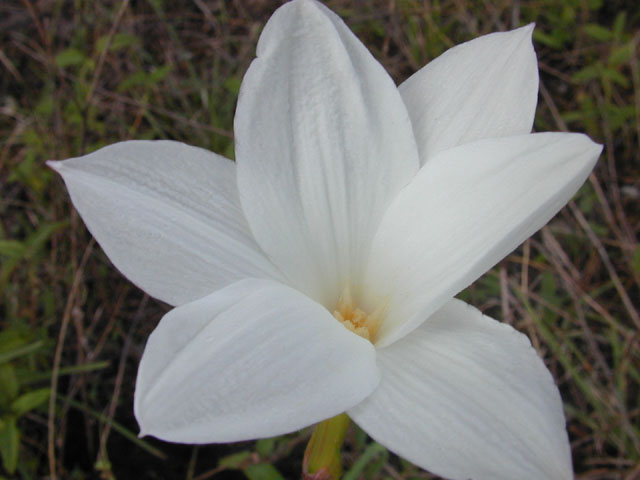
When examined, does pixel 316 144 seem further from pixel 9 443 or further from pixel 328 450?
pixel 9 443

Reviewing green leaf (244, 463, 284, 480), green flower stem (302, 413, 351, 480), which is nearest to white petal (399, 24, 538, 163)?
green flower stem (302, 413, 351, 480)

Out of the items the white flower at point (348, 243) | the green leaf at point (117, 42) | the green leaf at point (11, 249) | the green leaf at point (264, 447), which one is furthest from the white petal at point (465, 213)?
the green leaf at point (117, 42)

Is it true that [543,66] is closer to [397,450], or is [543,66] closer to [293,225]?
[293,225]

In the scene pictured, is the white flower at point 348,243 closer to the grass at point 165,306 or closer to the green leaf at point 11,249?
the grass at point 165,306

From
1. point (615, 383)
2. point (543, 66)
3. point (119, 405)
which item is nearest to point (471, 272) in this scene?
point (615, 383)

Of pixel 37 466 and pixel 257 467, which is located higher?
pixel 257 467

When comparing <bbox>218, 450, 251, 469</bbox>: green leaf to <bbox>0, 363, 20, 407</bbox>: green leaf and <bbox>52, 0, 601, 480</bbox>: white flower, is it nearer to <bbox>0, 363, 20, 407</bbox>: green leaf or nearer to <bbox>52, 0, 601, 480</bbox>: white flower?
<bbox>0, 363, 20, 407</bbox>: green leaf
